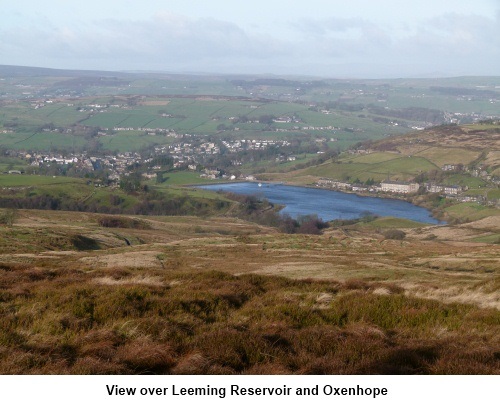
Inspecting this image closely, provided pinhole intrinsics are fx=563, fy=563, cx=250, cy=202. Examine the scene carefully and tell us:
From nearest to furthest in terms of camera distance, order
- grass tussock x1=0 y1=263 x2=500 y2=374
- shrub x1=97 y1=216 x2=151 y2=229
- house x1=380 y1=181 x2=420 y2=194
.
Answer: grass tussock x1=0 y1=263 x2=500 y2=374, shrub x1=97 y1=216 x2=151 y2=229, house x1=380 y1=181 x2=420 y2=194

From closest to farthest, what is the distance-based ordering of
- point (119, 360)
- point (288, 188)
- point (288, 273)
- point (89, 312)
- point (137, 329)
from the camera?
1. point (119, 360)
2. point (137, 329)
3. point (89, 312)
4. point (288, 273)
5. point (288, 188)

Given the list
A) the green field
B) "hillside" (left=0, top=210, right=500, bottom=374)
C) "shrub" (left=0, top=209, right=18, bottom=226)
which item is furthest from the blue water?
"hillside" (left=0, top=210, right=500, bottom=374)

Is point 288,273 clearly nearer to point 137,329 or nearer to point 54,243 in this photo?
point 137,329

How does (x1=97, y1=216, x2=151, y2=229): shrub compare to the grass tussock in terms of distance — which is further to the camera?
(x1=97, y1=216, x2=151, y2=229): shrub

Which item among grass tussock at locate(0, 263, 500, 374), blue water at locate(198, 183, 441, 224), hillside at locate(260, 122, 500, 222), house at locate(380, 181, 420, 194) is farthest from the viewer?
house at locate(380, 181, 420, 194)

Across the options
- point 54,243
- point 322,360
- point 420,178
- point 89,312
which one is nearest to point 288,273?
point 89,312

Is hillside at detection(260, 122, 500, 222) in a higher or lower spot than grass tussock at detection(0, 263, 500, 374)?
lower

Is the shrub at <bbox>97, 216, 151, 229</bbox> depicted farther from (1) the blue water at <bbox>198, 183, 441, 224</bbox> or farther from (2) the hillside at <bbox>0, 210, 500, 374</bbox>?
(2) the hillside at <bbox>0, 210, 500, 374</bbox>
